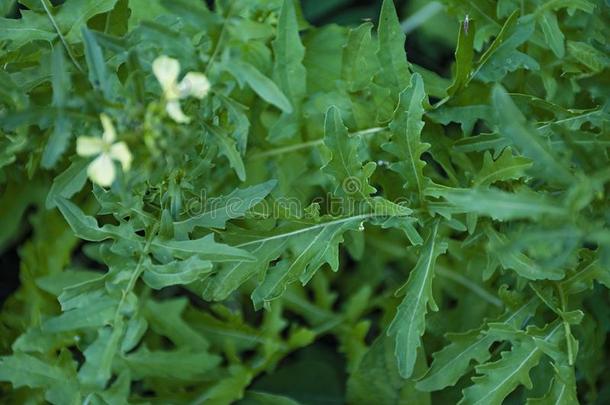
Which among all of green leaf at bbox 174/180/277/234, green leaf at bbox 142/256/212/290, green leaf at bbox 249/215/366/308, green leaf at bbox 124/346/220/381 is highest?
green leaf at bbox 174/180/277/234

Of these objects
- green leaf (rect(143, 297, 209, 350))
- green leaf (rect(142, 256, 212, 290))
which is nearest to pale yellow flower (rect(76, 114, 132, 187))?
green leaf (rect(142, 256, 212, 290))

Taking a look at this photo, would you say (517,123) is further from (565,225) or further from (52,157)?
(52,157)

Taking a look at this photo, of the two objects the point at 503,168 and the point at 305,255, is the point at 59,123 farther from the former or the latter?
the point at 503,168

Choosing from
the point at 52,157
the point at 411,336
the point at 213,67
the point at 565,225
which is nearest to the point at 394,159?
the point at 411,336

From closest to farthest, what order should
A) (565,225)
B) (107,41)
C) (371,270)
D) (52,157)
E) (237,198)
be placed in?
1. (565,225)
2. (52,157)
3. (107,41)
4. (237,198)
5. (371,270)

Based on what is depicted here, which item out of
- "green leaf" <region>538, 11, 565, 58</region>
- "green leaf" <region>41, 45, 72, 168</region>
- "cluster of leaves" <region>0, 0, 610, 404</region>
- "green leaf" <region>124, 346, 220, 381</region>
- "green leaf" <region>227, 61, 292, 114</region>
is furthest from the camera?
"green leaf" <region>124, 346, 220, 381</region>

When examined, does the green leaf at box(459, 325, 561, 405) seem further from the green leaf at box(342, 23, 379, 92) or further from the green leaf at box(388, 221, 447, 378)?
the green leaf at box(342, 23, 379, 92)

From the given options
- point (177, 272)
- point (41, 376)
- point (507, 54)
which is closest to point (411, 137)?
point (507, 54)

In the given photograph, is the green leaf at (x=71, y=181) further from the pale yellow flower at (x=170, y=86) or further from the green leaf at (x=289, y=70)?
the green leaf at (x=289, y=70)
